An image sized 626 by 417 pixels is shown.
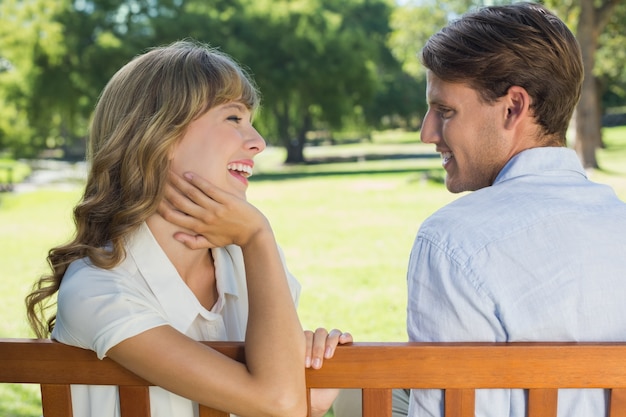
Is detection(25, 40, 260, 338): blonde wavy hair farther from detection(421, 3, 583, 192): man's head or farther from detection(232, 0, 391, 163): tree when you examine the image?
detection(232, 0, 391, 163): tree

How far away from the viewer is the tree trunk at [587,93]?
15.7 metres

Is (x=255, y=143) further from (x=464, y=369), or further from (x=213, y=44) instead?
(x=213, y=44)

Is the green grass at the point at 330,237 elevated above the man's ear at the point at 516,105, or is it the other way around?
the man's ear at the point at 516,105

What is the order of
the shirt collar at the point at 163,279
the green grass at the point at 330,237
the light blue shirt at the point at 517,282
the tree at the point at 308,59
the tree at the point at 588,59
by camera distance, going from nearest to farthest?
the light blue shirt at the point at 517,282, the shirt collar at the point at 163,279, the green grass at the point at 330,237, the tree at the point at 588,59, the tree at the point at 308,59

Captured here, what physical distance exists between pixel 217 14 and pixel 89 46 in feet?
17.0

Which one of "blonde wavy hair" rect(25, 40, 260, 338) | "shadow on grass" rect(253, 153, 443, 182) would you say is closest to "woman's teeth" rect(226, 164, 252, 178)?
"blonde wavy hair" rect(25, 40, 260, 338)

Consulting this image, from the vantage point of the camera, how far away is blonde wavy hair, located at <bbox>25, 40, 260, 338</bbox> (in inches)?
72.7

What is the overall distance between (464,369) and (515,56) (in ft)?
2.96

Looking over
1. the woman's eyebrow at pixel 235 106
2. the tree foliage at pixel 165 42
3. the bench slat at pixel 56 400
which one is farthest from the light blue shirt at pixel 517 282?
the tree foliage at pixel 165 42

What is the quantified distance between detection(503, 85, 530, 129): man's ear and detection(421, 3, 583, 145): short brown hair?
0.05ft

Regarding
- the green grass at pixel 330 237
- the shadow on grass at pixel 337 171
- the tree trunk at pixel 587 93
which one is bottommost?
the shadow on grass at pixel 337 171

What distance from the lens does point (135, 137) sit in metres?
1.90

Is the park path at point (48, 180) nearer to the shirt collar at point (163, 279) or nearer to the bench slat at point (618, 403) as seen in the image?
the shirt collar at point (163, 279)

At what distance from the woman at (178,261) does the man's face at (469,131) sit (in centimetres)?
55
